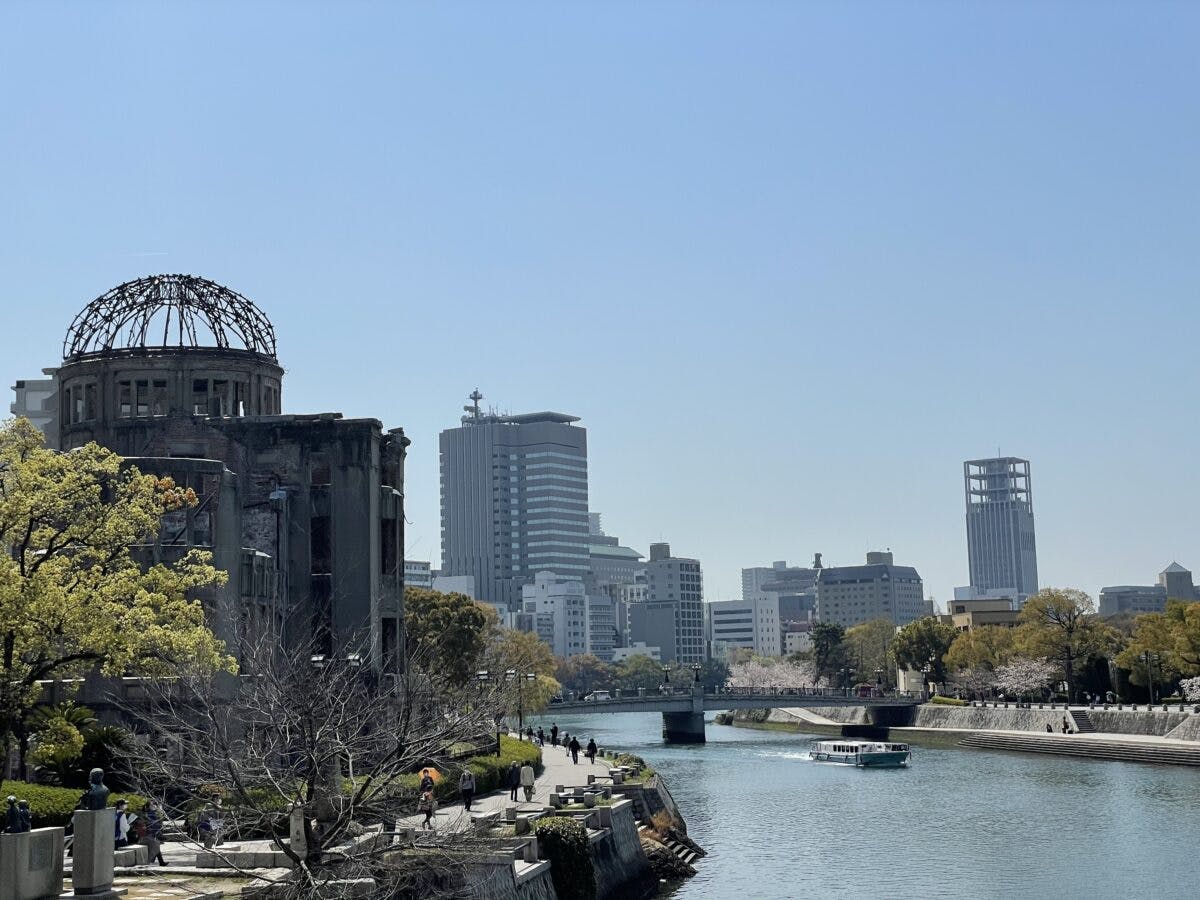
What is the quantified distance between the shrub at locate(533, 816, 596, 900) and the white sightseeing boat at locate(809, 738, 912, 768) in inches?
2860

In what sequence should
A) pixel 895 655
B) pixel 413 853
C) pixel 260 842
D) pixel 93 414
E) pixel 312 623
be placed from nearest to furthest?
1. pixel 413 853
2. pixel 260 842
3. pixel 312 623
4. pixel 93 414
5. pixel 895 655

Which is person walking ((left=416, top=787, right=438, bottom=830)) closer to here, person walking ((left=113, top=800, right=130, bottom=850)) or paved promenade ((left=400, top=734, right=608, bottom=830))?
paved promenade ((left=400, top=734, right=608, bottom=830))

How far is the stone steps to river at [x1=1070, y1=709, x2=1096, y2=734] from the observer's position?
123938 millimetres

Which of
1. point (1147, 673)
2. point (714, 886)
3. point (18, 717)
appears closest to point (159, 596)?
point (18, 717)

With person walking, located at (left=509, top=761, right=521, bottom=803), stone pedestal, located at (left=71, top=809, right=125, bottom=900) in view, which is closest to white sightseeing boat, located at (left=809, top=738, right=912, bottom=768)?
person walking, located at (left=509, top=761, right=521, bottom=803)

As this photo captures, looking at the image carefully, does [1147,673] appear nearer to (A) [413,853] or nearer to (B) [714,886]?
(B) [714,886]

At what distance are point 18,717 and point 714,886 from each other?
87.9 ft

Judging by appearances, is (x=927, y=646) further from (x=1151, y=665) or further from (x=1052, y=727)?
(x=1151, y=665)

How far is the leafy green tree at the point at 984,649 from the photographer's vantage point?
156875mm

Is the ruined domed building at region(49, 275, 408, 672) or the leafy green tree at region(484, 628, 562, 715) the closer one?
the ruined domed building at region(49, 275, 408, 672)

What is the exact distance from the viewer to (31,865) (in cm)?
2802

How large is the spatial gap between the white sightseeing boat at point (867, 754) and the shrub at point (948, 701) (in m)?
31.3

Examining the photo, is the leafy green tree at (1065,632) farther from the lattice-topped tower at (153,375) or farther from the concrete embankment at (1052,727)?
the lattice-topped tower at (153,375)

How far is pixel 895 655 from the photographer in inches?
6934
